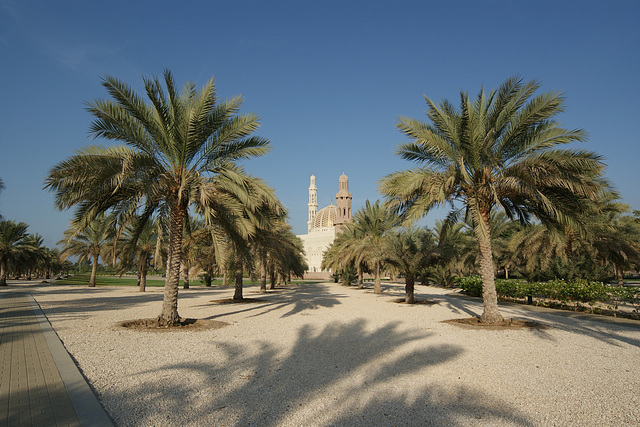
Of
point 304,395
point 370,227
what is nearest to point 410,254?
point 370,227

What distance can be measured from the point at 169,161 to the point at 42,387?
268 inches

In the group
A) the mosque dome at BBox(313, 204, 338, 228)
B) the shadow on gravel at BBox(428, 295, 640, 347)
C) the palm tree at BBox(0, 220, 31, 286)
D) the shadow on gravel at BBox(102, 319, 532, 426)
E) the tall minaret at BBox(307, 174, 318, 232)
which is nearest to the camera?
the shadow on gravel at BBox(102, 319, 532, 426)

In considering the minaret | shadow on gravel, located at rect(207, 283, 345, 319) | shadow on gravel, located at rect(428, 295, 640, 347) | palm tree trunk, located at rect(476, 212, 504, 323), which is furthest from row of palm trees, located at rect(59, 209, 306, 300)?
the minaret

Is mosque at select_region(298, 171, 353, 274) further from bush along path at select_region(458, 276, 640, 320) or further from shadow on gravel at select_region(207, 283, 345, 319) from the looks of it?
bush along path at select_region(458, 276, 640, 320)

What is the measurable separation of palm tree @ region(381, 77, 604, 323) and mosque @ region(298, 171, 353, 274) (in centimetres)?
5143

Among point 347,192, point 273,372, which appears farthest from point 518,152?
point 347,192

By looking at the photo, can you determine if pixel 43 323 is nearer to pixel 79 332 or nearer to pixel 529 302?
pixel 79 332

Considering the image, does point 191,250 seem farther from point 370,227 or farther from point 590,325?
point 590,325

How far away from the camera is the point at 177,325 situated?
10.4m

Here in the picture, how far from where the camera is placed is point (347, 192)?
88.9 meters

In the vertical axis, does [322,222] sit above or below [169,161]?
above

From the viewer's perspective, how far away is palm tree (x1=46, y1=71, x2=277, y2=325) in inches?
364

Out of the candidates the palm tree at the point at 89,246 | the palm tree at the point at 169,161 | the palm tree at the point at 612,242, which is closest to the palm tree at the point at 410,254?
the palm tree at the point at 612,242

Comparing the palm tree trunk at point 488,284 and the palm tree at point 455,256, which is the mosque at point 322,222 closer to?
the palm tree at point 455,256
